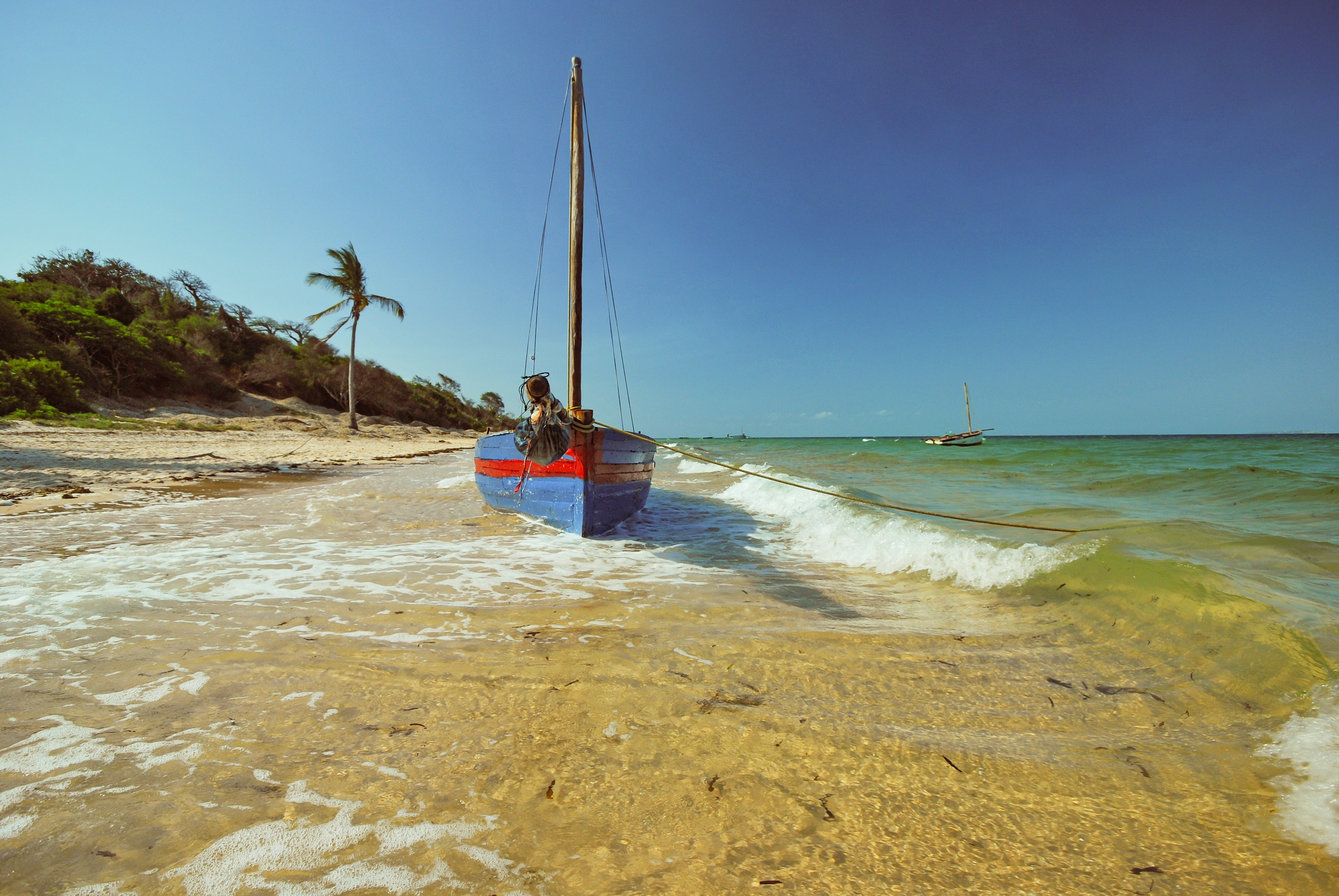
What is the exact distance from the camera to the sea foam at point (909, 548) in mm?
4930

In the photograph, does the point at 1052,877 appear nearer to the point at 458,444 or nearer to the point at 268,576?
the point at 268,576

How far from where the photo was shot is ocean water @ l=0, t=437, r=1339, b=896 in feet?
5.17

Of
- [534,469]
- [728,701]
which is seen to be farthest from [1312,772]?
[534,469]

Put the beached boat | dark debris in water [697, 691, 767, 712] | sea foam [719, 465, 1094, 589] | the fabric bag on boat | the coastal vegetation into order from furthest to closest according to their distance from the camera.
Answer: the coastal vegetation < the beached boat < the fabric bag on boat < sea foam [719, 465, 1094, 589] < dark debris in water [697, 691, 767, 712]

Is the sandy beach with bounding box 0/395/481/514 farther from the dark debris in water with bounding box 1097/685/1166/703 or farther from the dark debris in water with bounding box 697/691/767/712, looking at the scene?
the dark debris in water with bounding box 1097/685/1166/703

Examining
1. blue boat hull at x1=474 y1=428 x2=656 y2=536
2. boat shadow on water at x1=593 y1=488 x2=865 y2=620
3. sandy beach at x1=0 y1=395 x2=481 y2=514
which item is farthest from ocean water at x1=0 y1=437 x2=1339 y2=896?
sandy beach at x1=0 y1=395 x2=481 y2=514

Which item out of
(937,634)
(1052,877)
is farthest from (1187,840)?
(937,634)

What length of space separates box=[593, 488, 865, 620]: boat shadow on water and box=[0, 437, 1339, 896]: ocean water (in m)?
0.13

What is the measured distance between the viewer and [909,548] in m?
5.90

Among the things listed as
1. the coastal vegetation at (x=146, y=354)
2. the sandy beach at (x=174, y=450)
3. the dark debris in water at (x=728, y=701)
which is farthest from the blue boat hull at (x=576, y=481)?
the coastal vegetation at (x=146, y=354)

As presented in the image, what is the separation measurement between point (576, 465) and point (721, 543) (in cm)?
230

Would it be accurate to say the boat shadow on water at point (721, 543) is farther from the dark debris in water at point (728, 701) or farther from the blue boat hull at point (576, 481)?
the dark debris in water at point (728, 701)

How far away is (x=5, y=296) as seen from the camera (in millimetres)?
18375

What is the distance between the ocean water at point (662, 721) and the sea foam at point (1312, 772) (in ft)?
0.04
